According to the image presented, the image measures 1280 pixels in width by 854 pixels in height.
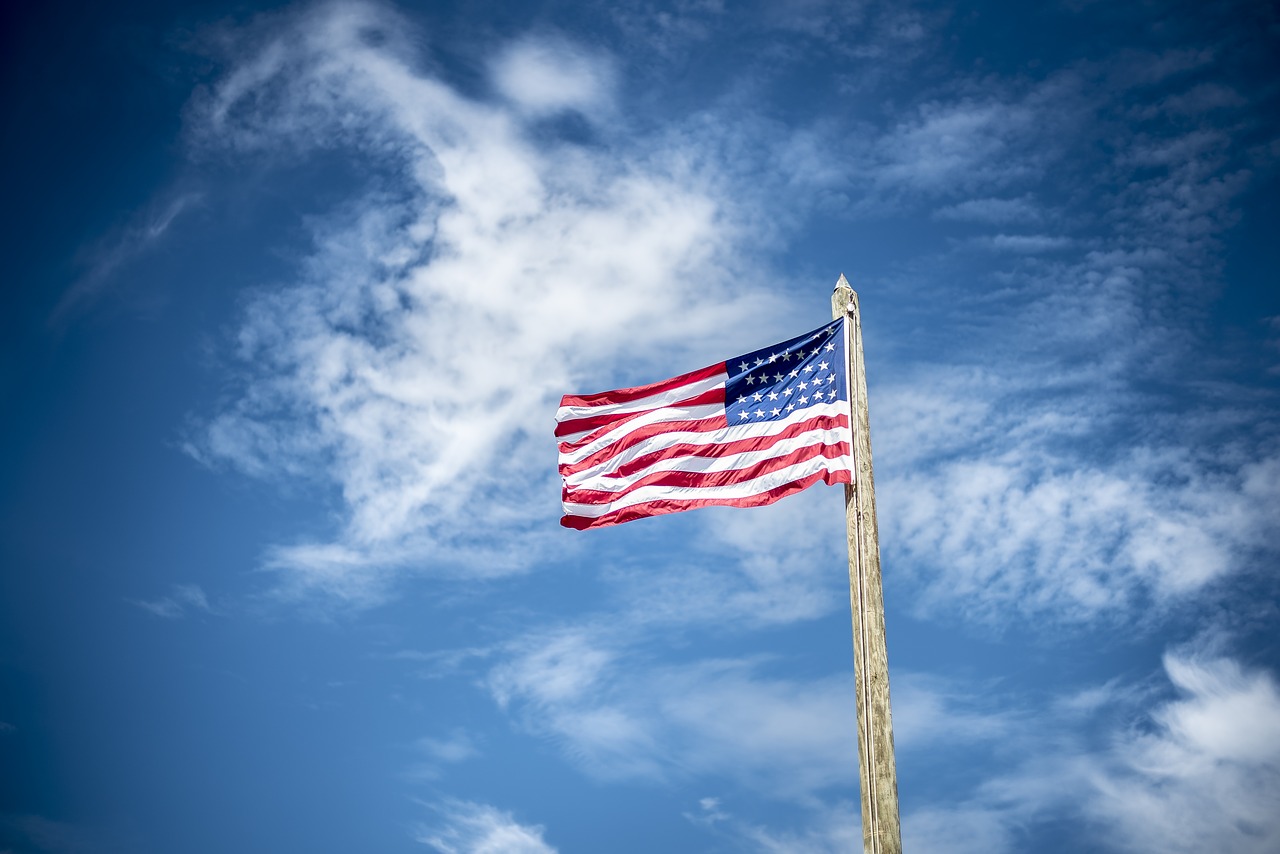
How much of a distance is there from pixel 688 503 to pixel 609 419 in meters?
1.84

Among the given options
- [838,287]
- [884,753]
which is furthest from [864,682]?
[838,287]

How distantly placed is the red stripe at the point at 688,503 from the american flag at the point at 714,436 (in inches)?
0.5

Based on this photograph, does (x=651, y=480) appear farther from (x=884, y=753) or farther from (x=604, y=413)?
(x=884, y=753)

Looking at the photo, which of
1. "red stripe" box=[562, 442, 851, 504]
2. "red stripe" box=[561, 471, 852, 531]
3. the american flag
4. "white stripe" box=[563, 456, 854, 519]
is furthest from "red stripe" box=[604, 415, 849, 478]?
"red stripe" box=[561, 471, 852, 531]

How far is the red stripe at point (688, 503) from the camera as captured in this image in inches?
454

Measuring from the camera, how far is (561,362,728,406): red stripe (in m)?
13.3

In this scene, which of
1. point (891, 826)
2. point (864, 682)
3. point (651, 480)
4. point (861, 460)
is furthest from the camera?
point (651, 480)

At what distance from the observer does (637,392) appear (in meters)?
13.7

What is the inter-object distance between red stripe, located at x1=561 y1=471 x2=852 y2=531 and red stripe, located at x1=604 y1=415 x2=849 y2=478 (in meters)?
0.58

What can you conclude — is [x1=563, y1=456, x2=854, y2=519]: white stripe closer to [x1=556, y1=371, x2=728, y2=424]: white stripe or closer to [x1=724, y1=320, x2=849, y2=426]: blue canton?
[x1=724, y1=320, x2=849, y2=426]: blue canton

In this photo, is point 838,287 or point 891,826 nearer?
point 891,826

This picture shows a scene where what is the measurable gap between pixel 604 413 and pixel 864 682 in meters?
5.41

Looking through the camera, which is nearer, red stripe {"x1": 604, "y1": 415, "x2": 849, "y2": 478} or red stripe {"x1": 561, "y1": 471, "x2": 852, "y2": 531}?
red stripe {"x1": 561, "y1": 471, "x2": 852, "y2": 531}

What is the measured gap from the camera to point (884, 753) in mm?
9438
